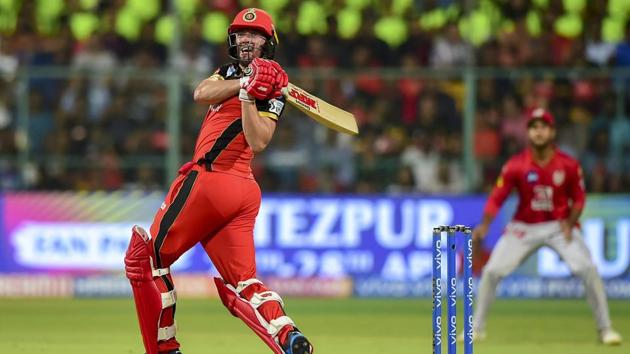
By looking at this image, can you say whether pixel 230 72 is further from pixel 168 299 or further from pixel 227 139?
pixel 168 299

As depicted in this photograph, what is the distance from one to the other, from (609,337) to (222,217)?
15.2 feet

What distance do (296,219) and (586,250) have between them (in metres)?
4.70

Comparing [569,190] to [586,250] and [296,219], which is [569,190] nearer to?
[586,250]

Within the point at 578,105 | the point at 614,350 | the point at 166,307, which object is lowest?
the point at 614,350

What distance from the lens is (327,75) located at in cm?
1524

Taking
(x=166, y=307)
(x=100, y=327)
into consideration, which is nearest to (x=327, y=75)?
(x=100, y=327)

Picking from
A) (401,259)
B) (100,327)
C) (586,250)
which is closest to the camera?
(586,250)

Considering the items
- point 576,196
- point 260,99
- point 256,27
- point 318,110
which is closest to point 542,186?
point 576,196

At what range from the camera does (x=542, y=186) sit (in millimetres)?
11023

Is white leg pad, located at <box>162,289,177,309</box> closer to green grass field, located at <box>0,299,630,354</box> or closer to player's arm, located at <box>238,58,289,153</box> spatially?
player's arm, located at <box>238,58,289,153</box>

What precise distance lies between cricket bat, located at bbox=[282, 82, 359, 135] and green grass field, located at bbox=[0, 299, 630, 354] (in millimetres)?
2908

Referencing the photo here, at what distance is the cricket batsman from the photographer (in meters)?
7.09

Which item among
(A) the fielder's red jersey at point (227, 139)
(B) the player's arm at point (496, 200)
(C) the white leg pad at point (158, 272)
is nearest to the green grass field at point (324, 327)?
(B) the player's arm at point (496, 200)

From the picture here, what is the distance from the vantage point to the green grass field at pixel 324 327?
1009cm
